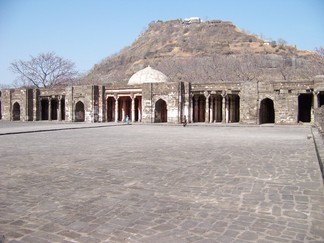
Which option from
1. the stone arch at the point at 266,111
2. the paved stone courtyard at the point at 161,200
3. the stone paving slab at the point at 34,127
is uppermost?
the stone arch at the point at 266,111

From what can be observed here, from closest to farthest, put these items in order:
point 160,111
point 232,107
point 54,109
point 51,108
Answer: point 232,107 < point 160,111 < point 51,108 < point 54,109

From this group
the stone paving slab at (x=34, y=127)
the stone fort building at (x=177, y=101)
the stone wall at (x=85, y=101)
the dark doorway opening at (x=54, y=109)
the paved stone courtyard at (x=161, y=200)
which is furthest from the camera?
the dark doorway opening at (x=54, y=109)

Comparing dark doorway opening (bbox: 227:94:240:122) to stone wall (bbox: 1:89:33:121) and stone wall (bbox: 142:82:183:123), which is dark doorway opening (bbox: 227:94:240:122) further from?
stone wall (bbox: 1:89:33:121)

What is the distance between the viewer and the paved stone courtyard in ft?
13.0

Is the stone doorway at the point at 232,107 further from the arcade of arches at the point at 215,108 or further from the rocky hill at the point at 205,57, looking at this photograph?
the rocky hill at the point at 205,57

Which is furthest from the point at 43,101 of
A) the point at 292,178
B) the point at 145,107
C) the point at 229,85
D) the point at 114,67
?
the point at 114,67

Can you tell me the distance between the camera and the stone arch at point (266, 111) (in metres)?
33.0

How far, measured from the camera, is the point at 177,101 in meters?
33.3

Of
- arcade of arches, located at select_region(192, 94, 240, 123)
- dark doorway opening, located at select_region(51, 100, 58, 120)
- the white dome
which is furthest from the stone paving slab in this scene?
dark doorway opening, located at select_region(51, 100, 58, 120)

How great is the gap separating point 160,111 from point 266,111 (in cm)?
1162

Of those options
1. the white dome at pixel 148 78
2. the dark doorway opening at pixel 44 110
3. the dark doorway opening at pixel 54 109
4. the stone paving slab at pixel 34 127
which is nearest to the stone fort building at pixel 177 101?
the white dome at pixel 148 78

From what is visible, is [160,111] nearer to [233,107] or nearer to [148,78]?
[148,78]

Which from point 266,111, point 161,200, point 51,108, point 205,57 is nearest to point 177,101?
point 266,111

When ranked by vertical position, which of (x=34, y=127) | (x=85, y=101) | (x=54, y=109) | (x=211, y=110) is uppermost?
(x=85, y=101)
